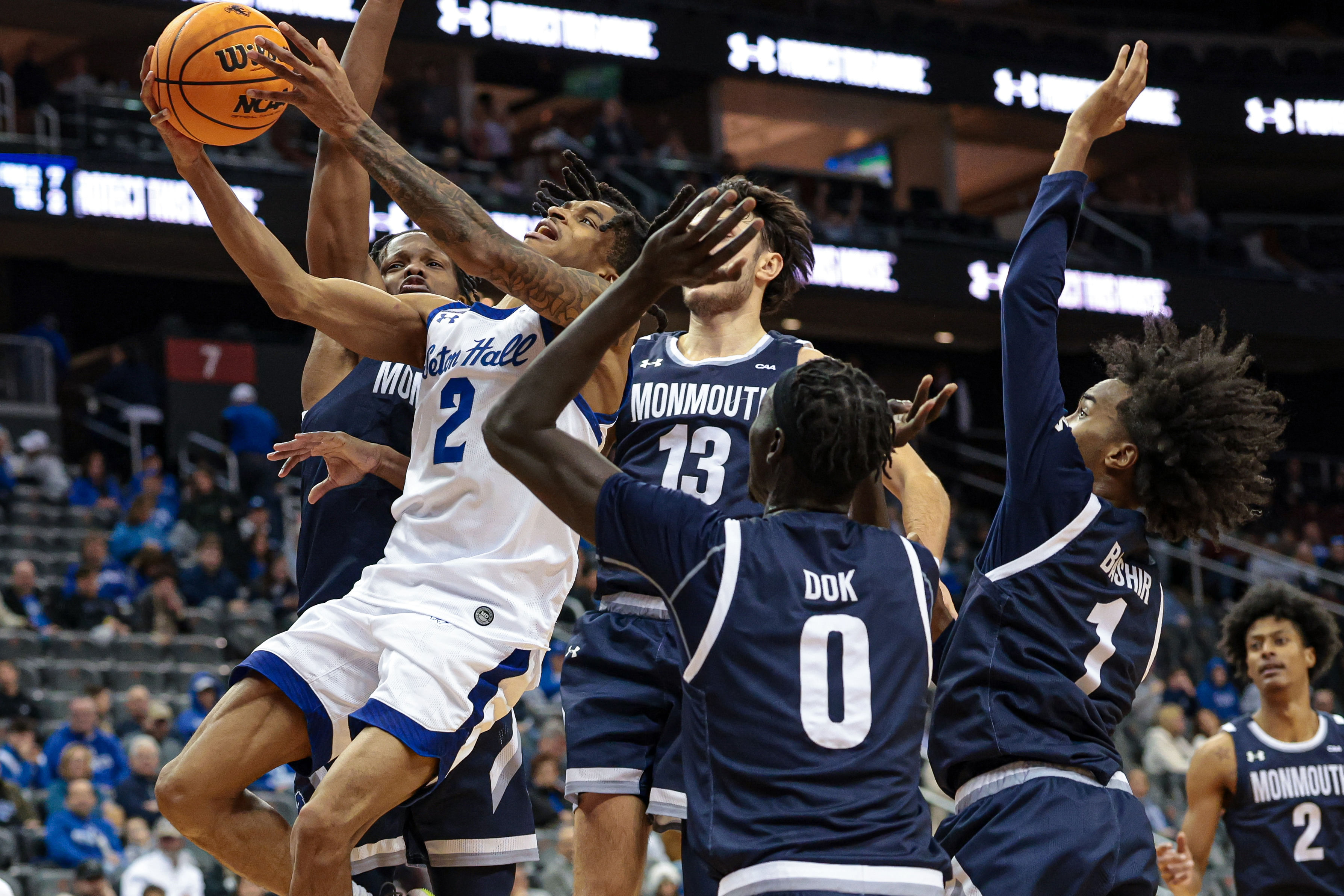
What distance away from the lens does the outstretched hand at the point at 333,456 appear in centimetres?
460

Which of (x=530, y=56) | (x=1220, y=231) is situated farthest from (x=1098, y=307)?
(x=530, y=56)

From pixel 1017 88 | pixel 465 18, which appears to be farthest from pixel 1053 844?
pixel 1017 88

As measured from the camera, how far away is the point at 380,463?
489cm

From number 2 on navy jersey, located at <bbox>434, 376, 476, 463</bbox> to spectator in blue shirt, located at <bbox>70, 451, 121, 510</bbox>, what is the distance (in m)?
12.2

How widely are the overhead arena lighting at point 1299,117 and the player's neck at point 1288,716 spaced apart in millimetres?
23772

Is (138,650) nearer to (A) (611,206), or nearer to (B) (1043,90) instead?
(A) (611,206)

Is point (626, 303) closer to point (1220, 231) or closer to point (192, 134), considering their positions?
point (192, 134)

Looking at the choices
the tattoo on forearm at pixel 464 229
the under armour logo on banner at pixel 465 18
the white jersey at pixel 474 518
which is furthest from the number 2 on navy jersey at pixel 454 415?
the under armour logo on banner at pixel 465 18

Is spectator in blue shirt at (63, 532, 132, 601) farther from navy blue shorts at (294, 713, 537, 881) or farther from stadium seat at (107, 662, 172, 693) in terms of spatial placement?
navy blue shorts at (294, 713, 537, 881)

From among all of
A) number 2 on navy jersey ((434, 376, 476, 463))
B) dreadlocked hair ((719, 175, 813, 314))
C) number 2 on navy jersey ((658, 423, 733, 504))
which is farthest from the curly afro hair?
number 2 on navy jersey ((434, 376, 476, 463))

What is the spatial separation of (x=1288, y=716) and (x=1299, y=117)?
2444 cm

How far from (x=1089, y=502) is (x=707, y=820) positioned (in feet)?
4.80

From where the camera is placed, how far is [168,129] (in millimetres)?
4723

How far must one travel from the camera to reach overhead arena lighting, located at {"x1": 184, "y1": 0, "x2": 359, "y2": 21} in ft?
64.4
